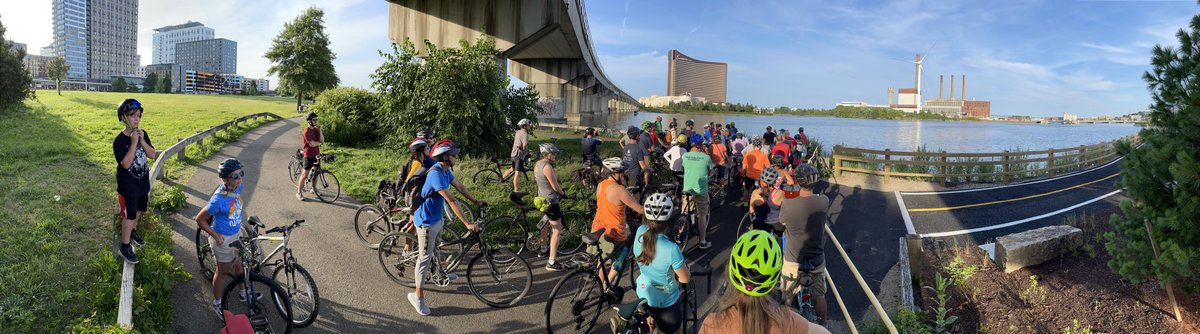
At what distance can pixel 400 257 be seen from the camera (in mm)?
7297

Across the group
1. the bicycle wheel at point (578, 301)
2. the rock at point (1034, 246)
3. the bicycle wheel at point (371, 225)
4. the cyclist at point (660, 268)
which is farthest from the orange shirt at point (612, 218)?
the rock at point (1034, 246)

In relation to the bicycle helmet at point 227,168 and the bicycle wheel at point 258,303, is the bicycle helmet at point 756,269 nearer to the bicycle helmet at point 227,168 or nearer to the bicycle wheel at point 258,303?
the bicycle wheel at point 258,303

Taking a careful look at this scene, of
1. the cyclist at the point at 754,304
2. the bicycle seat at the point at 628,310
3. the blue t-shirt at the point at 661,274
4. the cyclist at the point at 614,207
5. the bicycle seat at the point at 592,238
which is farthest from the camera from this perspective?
the cyclist at the point at 614,207

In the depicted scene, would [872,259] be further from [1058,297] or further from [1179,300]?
[1179,300]

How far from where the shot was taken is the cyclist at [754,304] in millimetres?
2465

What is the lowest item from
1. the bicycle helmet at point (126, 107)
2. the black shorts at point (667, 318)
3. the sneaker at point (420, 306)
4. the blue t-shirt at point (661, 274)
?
the sneaker at point (420, 306)

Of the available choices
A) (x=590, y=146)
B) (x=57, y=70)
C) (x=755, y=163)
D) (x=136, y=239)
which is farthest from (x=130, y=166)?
(x=57, y=70)

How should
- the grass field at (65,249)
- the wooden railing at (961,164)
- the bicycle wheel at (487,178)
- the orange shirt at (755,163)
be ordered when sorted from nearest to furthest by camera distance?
the grass field at (65,249) < the orange shirt at (755,163) < the bicycle wheel at (487,178) < the wooden railing at (961,164)

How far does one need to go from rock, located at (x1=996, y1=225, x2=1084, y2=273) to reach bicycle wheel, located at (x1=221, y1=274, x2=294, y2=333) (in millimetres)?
8932

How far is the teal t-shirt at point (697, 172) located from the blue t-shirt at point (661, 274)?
445cm

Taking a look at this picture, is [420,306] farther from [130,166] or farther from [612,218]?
[130,166]

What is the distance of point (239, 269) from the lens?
567 centimetres

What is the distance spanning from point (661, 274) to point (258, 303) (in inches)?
162

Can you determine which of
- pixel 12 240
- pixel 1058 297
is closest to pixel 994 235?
pixel 1058 297
